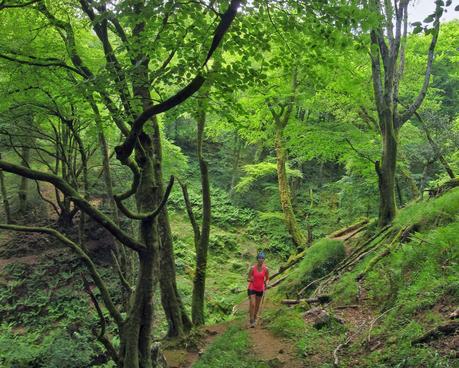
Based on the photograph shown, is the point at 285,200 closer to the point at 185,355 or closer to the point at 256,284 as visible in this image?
the point at 256,284

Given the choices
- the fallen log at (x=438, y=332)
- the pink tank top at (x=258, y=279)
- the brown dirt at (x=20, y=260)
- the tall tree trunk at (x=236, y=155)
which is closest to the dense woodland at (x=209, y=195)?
the fallen log at (x=438, y=332)

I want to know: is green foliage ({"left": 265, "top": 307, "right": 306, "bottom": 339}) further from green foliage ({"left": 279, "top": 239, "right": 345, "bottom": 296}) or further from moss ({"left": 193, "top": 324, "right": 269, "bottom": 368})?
green foliage ({"left": 279, "top": 239, "right": 345, "bottom": 296})

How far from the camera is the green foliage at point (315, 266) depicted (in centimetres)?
1055

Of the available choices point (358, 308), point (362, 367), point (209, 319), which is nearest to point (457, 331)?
point (362, 367)

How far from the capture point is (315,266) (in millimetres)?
10812

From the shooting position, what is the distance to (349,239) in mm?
12859

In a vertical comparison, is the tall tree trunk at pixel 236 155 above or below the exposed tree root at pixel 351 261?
above

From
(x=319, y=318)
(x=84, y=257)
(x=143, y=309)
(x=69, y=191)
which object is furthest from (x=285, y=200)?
(x=69, y=191)

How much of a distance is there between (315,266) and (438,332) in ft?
19.7

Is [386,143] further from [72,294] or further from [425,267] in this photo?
[72,294]

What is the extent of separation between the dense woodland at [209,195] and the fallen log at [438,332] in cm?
2

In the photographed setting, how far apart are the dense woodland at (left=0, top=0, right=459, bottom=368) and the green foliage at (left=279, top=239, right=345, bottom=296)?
0.05 m

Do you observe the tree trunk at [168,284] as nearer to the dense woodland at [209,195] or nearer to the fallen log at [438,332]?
the dense woodland at [209,195]

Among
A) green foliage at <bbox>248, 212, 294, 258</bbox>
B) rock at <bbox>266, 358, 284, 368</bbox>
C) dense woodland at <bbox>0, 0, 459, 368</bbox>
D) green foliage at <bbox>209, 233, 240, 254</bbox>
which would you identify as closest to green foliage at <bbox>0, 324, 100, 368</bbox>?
dense woodland at <bbox>0, 0, 459, 368</bbox>
